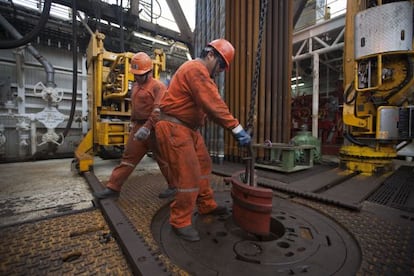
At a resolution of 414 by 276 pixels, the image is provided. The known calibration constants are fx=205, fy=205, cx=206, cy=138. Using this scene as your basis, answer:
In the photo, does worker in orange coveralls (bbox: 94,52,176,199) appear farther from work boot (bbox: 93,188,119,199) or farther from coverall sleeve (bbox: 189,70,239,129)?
coverall sleeve (bbox: 189,70,239,129)

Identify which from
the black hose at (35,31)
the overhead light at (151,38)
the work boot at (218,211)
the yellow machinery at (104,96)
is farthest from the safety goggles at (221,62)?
the overhead light at (151,38)

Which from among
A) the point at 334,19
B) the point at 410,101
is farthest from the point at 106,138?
the point at 334,19

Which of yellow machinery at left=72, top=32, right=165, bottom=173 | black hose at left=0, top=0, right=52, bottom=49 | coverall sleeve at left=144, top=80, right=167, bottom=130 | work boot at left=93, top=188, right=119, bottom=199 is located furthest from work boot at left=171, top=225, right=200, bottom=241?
black hose at left=0, top=0, right=52, bottom=49

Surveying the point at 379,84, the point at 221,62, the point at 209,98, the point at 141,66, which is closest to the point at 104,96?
the point at 141,66

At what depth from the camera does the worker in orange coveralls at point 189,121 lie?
1.52 meters

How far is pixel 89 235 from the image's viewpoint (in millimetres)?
1505

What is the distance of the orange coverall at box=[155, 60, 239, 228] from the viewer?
4.99 feet

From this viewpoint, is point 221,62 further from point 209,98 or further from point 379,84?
point 379,84

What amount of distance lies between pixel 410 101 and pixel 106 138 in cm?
517

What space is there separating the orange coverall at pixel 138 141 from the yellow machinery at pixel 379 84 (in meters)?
3.34

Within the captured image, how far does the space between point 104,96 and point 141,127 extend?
90.3 inches

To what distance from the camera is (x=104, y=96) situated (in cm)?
402

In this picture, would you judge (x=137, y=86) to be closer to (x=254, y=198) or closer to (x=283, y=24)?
(x=254, y=198)

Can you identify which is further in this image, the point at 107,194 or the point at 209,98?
the point at 107,194
